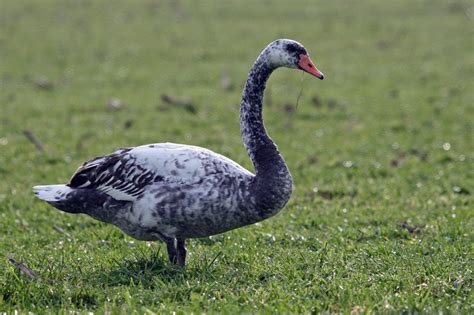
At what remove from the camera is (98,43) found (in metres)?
25.8

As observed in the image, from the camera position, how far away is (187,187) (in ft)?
22.4

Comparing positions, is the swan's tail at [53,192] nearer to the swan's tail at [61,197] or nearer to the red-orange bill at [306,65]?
the swan's tail at [61,197]

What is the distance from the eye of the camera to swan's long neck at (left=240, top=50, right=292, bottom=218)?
22.5ft

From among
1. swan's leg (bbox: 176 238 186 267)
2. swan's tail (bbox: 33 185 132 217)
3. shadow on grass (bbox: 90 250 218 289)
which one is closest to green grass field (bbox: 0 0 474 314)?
shadow on grass (bbox: 90 250 218 289)

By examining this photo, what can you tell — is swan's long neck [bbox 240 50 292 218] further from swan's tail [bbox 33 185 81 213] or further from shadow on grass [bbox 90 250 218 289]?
swan's tail [bbox 33 185 81 213]

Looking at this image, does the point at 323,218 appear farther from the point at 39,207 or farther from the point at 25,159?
the point at 25,159

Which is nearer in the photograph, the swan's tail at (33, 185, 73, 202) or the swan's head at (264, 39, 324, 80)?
the swan's head at (264, 39, 324, 80)

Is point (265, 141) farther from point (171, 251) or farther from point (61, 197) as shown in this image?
point (61, 197)

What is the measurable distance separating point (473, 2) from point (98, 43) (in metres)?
16.8

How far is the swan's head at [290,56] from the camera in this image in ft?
23.5

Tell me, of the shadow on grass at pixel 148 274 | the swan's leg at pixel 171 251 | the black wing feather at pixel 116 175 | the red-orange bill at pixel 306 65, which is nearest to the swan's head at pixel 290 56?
the red-orange bill at pixel 306 65

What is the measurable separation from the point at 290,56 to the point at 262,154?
946 millimetres

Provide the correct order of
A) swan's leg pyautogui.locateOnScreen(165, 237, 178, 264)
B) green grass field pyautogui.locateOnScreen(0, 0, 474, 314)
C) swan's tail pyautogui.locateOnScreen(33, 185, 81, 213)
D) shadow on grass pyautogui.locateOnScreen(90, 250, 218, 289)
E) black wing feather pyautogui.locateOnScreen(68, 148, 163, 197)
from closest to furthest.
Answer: green grass field pyautogui.locateOnScreen(0, 0, 474, 314) < shadow on grass pyautogui.locateOnScreen(90, 250, 218, 289) < swan's leg pyautogui.locateOnScreen(165, 237, 178, 264) < black wing feather pyautogui.locateOnScreen(68, 148, 163, 197) < swan's tail pyautogui.locateOnScreen(33, 185, 81, 213)

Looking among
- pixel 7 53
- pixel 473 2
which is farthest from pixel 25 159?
pixel 473 2
